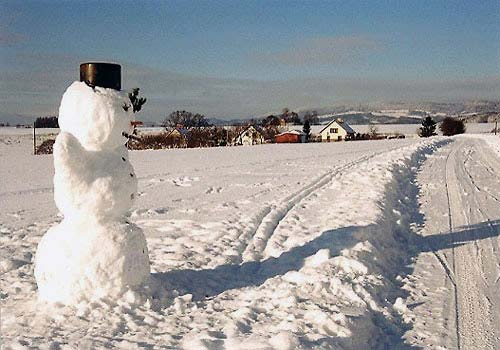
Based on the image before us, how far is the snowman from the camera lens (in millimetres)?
4844

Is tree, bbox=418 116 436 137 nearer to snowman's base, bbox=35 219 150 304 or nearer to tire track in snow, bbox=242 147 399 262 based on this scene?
tire track in snow, bbox=242 147 399 262

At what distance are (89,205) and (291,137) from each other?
7838cm

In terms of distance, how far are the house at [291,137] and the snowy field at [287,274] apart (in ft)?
222

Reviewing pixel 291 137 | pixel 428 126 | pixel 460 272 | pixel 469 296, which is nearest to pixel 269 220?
pixel 460 272

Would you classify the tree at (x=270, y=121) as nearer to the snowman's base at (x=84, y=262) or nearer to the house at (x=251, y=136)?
the house at (x=251, y=136)

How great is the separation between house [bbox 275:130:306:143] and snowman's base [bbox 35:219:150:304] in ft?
243

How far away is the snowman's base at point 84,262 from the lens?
15.9 ft

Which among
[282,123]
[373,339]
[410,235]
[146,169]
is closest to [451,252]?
[410,235]

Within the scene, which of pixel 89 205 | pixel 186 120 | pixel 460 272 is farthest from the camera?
pixel 186 120

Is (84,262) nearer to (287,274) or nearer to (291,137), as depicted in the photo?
(287,274)

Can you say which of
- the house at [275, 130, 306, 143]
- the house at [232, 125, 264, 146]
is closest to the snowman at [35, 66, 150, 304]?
the house at [232, 125, 264, 146]

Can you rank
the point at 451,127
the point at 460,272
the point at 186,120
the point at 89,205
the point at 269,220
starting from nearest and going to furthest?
the point at 89,205 → the point at 460,272 → the point at 269,220 → the point at 186,120 → the point at 451,127

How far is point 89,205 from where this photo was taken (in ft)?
16.2

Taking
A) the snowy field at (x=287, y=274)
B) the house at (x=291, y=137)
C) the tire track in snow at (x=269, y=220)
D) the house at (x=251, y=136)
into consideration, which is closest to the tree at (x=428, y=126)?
the house at (x=291, y=137)
